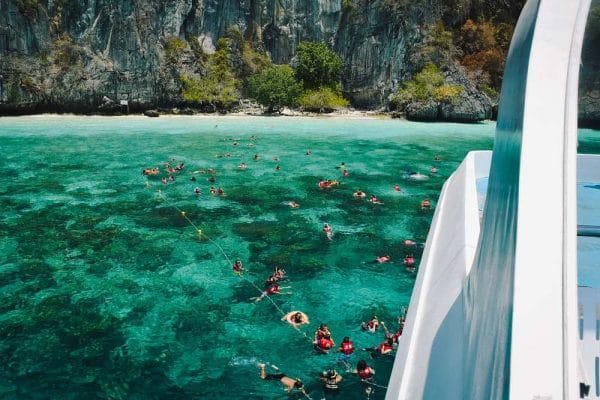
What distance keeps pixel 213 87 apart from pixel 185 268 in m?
45.6

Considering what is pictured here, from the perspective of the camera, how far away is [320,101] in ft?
185

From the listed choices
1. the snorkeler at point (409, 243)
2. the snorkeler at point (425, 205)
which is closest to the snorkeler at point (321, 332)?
the snorkeler at point (409, 243)

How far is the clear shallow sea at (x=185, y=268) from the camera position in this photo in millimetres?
9102

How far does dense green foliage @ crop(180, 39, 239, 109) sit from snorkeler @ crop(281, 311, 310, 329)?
47596 millimetres

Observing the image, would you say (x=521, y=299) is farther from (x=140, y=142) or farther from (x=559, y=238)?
(x=140, y=142)

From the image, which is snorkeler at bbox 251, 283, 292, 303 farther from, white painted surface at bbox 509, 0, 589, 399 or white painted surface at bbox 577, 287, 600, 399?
white painted surface at bbox 509, 0, 589, 399

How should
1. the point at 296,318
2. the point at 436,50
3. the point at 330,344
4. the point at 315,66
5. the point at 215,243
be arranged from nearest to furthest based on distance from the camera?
the point at 330,344 → the point at 296,318 → the point at 215,243 → the point at 436,50 → the point at 315,66

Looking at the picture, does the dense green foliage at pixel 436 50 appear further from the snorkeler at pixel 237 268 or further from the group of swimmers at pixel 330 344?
the snorkeler at pixel 237 268

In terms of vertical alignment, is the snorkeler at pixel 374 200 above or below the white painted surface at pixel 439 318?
below

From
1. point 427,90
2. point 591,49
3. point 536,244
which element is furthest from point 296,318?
point 427,90

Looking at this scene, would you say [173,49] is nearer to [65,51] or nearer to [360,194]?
[65,51]

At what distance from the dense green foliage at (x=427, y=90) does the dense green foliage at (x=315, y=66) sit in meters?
8.79

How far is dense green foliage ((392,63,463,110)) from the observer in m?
51.0

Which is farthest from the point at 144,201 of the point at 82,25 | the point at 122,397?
the point at 82,25
